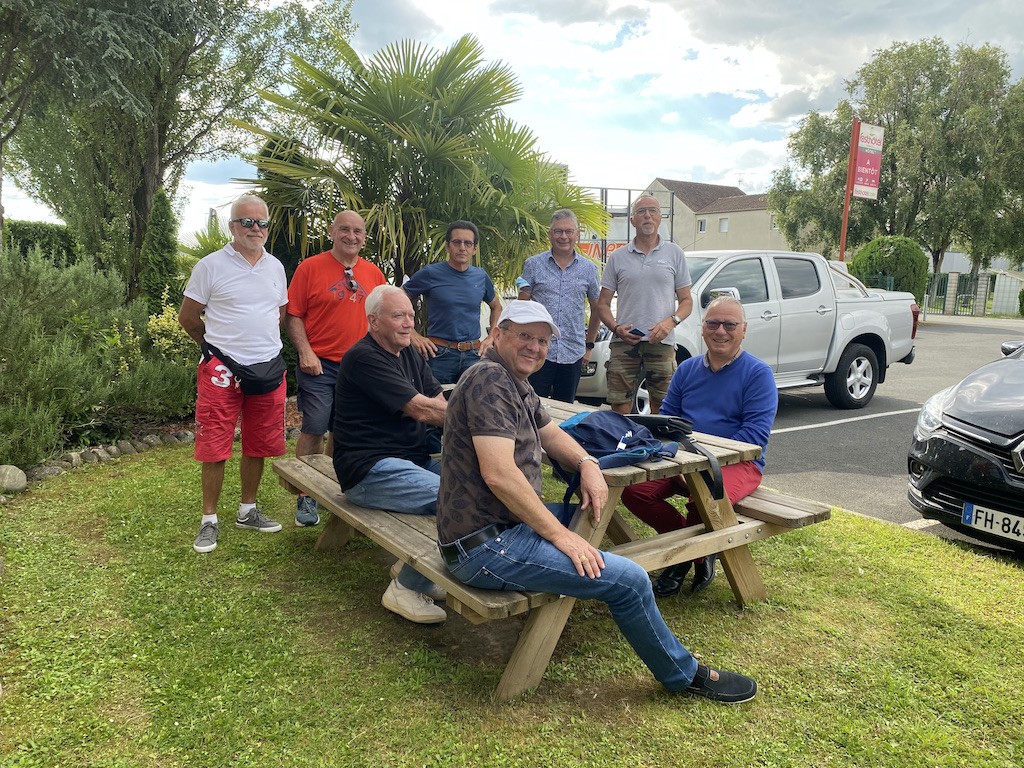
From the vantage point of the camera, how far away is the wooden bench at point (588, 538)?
2553 mm

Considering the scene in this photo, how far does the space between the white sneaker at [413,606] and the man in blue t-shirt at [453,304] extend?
6.22 feet

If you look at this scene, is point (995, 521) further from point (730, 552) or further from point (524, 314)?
point (524, 314)

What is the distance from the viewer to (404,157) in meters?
6.51

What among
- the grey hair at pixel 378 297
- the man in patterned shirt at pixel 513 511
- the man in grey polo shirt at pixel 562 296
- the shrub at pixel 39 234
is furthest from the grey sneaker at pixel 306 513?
the shrub at pixel 39 234

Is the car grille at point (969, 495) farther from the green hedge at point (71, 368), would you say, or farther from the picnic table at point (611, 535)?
the green hedge at point (71, 368)

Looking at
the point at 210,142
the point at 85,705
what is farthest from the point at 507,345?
the point at 210,142

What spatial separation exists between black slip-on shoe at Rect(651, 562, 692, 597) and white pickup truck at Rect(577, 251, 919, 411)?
3.60m

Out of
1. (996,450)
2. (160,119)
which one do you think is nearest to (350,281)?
(996,450)

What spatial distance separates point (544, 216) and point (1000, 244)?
31.7 meters

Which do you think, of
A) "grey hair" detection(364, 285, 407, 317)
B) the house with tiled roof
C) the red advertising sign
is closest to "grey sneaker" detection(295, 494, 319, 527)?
"grey hair" detection(364, 285, 407, 317)

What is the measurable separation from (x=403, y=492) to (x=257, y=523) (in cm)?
155

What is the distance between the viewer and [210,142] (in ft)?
53.7

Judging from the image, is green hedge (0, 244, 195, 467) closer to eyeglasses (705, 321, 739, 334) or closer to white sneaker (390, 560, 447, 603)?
white sneaker (390, 560, 447, 603)

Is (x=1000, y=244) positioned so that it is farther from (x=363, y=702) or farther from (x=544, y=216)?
(x=363, y=702)
